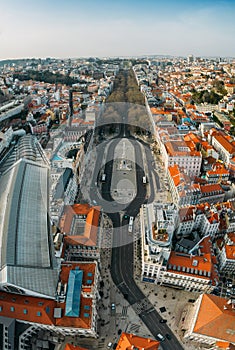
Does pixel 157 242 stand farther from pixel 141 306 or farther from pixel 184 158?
pixel 184 158

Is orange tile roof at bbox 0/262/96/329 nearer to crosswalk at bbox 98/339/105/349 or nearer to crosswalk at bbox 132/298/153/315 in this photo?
crosswalk at bbox 98/339/105/349

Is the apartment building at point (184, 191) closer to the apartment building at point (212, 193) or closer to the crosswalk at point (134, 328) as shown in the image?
the apartment building at point (212, 193)

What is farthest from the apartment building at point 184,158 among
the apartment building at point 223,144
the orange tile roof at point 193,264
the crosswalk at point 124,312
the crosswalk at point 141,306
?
the crosswalk at point 124,312

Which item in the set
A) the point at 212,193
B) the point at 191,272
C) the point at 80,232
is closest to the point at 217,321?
the point at 191,272

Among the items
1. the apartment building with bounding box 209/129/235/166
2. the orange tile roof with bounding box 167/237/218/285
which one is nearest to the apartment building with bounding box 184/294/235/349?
the orange tile roof with bounding box 167/237/218/285

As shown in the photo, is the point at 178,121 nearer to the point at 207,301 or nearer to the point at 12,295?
the point at 207,301

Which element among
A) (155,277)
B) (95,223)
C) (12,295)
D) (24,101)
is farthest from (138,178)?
(24,101)
